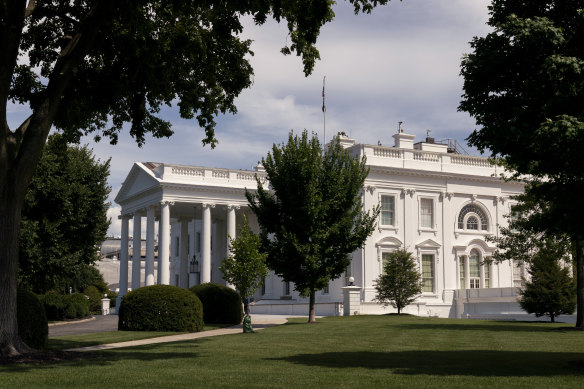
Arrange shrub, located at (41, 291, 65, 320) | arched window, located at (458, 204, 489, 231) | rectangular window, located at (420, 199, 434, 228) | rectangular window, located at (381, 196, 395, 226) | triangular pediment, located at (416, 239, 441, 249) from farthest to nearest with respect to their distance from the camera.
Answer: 1. arched window, located at (458, 204, 489, 231)
2. rectangular window, located at (420, 199, 434, 228)
3. triangular pediment, located at (416, 239, 441, 249)
4. rectangular window, located at (381, 196, 395, 226)
5. shrub, located at (41, 291, 65, 320)

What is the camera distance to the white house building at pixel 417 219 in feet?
163

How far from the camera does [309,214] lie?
32.3 meters

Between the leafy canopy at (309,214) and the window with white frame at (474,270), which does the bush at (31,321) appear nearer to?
the leafy canopy at (309,214)

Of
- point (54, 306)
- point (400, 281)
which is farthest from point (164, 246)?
point (400, 281)

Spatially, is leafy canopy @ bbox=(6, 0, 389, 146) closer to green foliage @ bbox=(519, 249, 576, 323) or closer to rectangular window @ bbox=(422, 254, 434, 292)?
green foliage @ bbox=(519, 249, 576, 323)

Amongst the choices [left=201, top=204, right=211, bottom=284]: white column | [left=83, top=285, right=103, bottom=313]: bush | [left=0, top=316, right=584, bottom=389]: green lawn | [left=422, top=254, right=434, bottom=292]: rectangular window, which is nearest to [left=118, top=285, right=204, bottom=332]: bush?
[left=0, top=316, right=584, bottom=389]: green lawn

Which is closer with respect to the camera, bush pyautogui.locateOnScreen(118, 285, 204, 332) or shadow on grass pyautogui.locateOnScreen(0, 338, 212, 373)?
shadow on grass pyautogui.locateOnScreen(0, 338, 212, 373)

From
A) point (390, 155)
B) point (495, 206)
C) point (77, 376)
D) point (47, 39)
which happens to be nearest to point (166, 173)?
point (390, 155)

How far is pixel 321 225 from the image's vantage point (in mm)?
32812

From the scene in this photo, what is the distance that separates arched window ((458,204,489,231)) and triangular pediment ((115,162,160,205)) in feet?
79.4

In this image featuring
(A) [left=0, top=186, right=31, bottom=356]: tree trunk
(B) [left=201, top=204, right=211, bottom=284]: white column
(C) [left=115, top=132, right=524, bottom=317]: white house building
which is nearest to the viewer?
(A) [left=0, top=186, right=31, bottom=356]: tree trunk

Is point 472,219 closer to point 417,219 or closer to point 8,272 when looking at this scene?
point 417,219

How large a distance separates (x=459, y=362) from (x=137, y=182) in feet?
165

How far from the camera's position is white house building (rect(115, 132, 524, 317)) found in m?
→ 49.7
